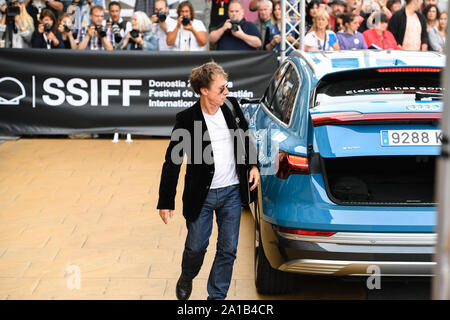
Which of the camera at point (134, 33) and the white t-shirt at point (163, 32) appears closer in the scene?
the camera at point (134, 33)

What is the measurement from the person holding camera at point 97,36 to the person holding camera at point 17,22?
44.4 inches

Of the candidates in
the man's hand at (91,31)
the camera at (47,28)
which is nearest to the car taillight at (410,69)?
the man's hand at (91,31)

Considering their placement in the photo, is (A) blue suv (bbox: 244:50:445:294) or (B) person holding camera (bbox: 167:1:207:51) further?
(B) person holding camera (bbox: 167:1:207:51)

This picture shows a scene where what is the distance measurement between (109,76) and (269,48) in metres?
2.67

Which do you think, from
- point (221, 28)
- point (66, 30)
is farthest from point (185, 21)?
point (66, 30)

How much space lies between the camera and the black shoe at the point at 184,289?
525cm

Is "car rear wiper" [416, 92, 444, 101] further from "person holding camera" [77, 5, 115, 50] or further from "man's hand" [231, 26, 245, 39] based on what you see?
"person holding camera" [77, 5, 115, 50]

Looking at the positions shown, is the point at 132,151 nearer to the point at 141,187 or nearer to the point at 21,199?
the point at 141,187

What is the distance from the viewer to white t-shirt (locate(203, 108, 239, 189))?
489cm

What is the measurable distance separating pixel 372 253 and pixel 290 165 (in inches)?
30.4

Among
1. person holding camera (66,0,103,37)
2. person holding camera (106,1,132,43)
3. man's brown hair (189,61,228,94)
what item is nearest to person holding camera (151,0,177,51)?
person holding camera (106,1,132,43)

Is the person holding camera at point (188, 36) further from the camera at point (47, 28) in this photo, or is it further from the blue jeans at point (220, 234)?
the blue jeans at point (220, 234)

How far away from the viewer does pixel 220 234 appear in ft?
16.6

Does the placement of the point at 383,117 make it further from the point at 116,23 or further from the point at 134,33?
the point at 116,23
